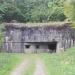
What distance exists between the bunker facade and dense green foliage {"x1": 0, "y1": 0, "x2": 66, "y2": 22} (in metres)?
4.45

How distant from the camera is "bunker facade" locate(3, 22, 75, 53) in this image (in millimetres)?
43156

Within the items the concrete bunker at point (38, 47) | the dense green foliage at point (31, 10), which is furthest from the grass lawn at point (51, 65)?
the dense green foliage at point (31, 10)

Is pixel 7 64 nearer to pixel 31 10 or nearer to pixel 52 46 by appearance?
pixel 52 46

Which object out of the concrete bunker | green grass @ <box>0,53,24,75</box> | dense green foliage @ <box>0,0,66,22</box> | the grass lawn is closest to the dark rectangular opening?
the concrete bunker

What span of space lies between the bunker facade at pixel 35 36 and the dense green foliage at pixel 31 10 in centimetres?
445

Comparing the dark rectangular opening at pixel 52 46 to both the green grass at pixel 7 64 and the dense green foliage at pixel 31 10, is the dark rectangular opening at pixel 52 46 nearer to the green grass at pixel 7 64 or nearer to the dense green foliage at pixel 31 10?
the dense green foliage at pixel 31 10

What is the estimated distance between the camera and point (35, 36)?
143 ft

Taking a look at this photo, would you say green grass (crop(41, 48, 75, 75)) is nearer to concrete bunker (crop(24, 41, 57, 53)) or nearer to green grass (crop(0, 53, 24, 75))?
green grass (crop(0, 53, 24, 75))

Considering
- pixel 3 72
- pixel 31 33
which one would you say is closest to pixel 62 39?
pixel 31 33

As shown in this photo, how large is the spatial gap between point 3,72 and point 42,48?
2288cm

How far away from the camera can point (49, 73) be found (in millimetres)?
20984

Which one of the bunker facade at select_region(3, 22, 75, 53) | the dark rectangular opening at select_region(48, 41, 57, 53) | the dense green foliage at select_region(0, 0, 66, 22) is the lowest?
the dark rectangular opening at select_region(48, 41, 57, 53)

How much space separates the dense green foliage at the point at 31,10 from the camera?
157 feet

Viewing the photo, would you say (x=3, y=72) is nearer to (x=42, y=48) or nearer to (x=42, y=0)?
(x=42, y=48)
